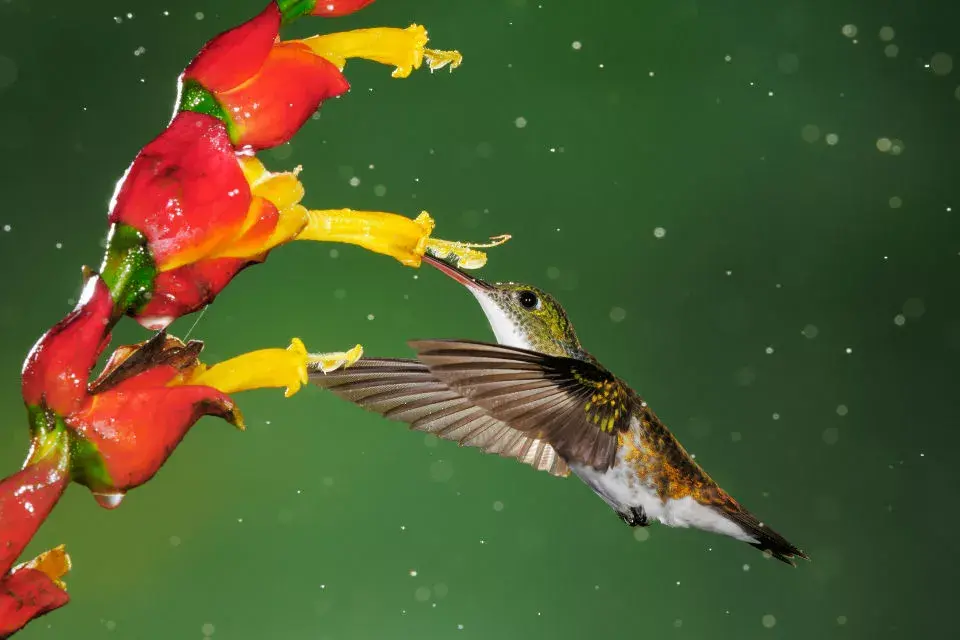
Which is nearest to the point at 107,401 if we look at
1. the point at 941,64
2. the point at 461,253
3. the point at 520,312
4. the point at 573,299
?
the point at 461,253

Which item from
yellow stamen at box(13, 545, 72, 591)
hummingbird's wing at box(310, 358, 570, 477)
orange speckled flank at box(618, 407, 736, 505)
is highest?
yellow stamen at box(13, 545, 72, 591)

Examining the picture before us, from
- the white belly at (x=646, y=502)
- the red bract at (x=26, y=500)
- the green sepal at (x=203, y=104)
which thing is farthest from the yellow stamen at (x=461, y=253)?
the white belly at (x=646, y=502)

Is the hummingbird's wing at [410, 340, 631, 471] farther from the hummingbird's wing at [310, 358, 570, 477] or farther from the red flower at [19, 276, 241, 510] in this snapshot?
the red flower at [19, 276, 241, 510]

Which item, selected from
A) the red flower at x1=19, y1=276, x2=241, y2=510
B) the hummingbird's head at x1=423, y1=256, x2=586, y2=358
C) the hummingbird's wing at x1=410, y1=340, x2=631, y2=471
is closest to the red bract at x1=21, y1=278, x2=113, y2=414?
the red flower at x1=19, y1=276, x2=241, y2=510

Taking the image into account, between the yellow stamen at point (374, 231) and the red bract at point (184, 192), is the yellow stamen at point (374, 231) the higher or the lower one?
the lower one

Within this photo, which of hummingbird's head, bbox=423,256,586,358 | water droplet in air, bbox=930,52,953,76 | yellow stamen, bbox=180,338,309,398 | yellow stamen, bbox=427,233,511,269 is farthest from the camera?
water droplet in air, bbox=930,52,953,76

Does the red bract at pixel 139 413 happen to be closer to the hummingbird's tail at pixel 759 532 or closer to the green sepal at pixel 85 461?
the green sepal at pixel 85 461
